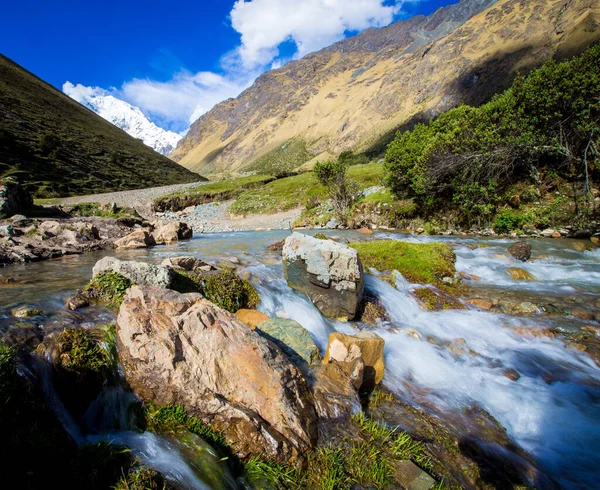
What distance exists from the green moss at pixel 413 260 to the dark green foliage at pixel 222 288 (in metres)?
5.46

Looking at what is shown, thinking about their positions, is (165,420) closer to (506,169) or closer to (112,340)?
(112,340)

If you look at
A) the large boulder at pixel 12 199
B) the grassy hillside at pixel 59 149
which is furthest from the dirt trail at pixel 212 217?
the large boulder at pixel 12 199

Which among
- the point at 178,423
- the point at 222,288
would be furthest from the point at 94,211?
the point at 178,423

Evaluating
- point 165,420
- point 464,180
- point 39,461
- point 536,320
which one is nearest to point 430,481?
point 165,420

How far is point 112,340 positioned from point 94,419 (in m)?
1.16

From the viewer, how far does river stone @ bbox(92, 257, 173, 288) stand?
6.18m

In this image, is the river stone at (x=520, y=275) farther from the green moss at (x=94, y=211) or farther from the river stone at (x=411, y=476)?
the green moss at (x=94, y=211)

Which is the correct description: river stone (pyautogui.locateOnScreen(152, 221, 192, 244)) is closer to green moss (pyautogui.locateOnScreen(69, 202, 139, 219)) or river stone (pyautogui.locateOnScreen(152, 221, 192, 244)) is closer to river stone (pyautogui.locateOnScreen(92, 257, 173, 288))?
green moss (pyautogui.locateOnScreen(69, 202, 139, 219))

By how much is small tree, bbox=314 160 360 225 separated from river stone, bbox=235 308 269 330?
2306 centimetres

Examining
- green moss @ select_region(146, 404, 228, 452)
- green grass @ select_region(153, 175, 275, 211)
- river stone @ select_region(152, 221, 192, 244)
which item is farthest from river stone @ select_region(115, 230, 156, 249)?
green grass @ select_region(153, 175, 275, 211)

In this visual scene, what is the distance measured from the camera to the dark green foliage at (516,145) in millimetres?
18692

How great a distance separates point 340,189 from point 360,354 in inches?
1032

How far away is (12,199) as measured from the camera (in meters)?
13.8

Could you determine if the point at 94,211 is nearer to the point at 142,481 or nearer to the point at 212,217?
the point at 212,217
